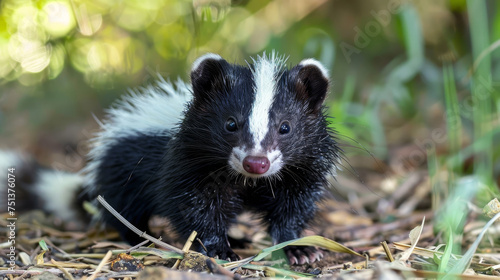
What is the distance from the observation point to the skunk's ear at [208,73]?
344 centimetres

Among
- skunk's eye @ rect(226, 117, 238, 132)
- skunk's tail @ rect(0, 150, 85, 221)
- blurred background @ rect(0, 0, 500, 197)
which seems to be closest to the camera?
skunk's eye @ rect(226, 117, 238, 132)

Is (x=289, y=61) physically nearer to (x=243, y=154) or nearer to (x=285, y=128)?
(x=285, y=128)

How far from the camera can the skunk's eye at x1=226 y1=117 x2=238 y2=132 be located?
3246 mm

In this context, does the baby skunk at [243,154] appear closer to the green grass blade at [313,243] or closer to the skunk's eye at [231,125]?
the skunk's eye at [231,125]

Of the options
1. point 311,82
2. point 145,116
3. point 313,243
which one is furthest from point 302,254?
point 145,116

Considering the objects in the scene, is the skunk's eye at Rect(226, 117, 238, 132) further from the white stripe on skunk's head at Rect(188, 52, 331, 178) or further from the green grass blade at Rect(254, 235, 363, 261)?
the green grass blade at Rect(254, 235, 363, 261)

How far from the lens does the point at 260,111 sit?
3.20m

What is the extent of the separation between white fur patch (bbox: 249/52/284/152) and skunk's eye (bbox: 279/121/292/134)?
14cm

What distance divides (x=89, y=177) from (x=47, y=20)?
2.13 meters

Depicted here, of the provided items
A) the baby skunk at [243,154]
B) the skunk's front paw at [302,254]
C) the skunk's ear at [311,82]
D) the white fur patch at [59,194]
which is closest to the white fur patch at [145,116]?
the baby skunk at [243,154]

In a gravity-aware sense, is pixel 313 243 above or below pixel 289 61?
below

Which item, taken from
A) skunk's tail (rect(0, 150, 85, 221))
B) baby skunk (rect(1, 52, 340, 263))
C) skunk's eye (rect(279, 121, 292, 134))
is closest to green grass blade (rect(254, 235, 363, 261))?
baby skunk (rect(1, 52, 340, 263))

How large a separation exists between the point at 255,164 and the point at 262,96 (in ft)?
1.74

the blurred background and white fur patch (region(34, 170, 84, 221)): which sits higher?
the blurred background
